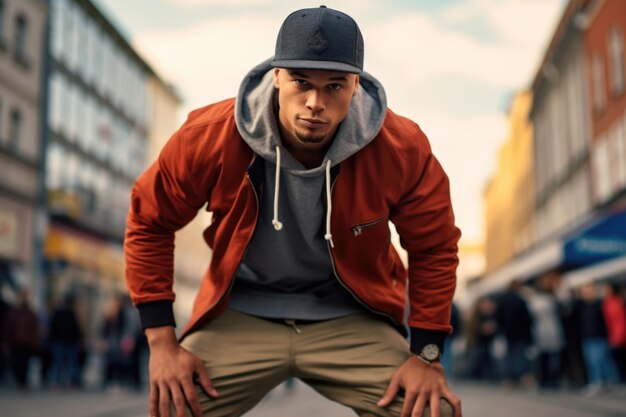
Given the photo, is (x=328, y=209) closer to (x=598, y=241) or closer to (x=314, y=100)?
(x=314, y=100)

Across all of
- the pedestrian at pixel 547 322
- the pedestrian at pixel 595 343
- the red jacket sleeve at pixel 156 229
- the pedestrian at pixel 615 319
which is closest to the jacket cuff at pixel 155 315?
the red jacket sleeve at pixel 156 229

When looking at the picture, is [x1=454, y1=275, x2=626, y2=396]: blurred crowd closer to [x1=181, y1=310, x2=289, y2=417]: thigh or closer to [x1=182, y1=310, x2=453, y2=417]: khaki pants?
[x1=182, y1=310, x2=453, y2=417]: khaki pants

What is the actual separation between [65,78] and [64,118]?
4.69 feet

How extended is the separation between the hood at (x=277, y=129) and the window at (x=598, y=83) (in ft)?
91.7

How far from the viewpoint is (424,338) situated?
3594 mm

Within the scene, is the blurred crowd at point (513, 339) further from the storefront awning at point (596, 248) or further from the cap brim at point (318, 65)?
the cap brim at point (318, 65)

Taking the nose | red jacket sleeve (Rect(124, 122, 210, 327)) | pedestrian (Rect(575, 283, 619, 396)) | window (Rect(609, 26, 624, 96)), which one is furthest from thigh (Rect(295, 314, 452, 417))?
window (Rect(609, 26, 624, 96))

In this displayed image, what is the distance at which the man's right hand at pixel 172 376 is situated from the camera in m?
3.48

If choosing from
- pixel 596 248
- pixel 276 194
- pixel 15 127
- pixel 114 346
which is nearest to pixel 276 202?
pixel 276 194

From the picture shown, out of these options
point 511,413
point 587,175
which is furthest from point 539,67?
point 511,413

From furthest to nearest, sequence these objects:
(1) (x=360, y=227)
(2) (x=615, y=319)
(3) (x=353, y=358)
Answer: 1. (2) (x=615, y=319)
2. (3) (x=353, y=358)
3. (1) (x=360, y=227)

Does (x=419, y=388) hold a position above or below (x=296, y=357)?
below

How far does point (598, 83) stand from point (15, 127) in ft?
57.3

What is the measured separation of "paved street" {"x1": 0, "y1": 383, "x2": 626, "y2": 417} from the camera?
431 inches
